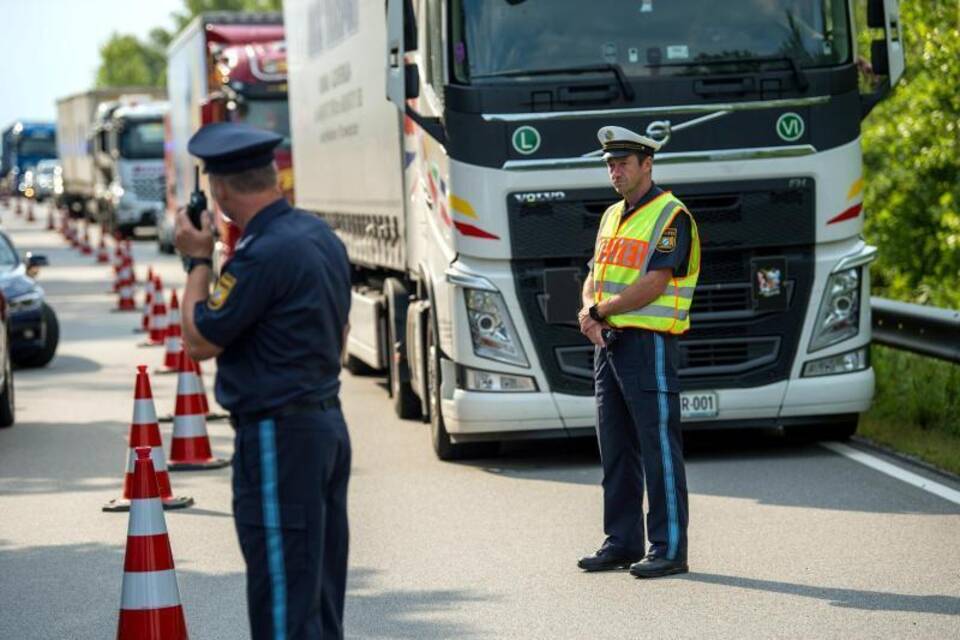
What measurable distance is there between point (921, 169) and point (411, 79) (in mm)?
13628

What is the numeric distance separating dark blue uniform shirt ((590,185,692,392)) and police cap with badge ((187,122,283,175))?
3251 mm

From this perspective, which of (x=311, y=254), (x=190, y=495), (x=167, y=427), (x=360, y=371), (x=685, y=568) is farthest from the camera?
(x=360, y=371)

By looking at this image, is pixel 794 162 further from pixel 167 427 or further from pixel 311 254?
pixel 311 254

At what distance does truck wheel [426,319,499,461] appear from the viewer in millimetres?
12172

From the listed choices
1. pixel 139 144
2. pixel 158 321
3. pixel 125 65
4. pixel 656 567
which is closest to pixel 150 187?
pixel 139 144

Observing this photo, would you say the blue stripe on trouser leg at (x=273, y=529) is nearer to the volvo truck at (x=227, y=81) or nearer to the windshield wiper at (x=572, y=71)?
the windshield wiper at (x=572, y=71)

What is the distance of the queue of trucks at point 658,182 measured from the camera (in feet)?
37.7

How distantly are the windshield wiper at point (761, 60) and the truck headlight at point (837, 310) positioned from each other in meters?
1.09

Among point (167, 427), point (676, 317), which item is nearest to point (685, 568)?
point (676, 317)

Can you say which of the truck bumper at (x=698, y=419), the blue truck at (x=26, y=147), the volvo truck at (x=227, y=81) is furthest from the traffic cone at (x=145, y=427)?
the blue truck at (x=26, y=147)

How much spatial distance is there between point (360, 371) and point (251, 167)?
1255 cm

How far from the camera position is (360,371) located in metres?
18.0

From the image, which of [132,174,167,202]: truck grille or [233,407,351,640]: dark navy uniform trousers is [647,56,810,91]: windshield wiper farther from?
[132,174,167,202]: truck grille

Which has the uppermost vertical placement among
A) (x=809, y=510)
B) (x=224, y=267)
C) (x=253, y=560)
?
(x=224, y=267)
